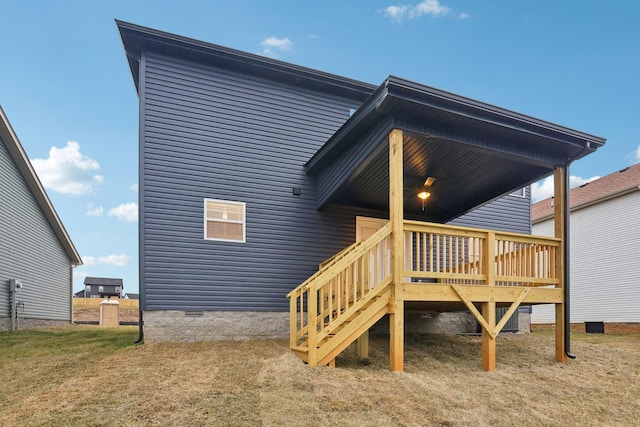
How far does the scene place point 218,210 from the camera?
8492mm

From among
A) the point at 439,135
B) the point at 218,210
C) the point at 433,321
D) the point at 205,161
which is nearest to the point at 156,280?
the point at 218,210

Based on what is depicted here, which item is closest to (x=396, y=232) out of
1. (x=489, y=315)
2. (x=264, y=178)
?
(x=489, y=315)

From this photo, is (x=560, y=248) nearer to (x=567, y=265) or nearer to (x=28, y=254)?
(x=567, y=265)

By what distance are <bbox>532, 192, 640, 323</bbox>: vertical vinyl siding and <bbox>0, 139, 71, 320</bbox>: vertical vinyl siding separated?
19.8m

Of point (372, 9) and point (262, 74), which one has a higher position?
point (372, 9)

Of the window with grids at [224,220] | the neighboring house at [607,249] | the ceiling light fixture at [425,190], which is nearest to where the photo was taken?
the ceiling light fixture at [425,190]

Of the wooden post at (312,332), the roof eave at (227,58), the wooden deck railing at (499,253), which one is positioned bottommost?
the wooden post at (312,332)

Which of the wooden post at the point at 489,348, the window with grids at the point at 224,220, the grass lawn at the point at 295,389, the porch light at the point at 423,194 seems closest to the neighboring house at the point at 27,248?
the grass lawn at the point at 295,389

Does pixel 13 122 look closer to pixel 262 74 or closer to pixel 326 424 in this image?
pixel 262 74

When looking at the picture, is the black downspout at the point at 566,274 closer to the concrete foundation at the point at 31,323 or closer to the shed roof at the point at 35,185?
the concrete foundation at the point at 31,323

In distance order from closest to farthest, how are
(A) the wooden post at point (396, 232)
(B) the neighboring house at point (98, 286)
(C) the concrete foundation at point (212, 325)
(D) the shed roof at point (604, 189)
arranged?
(A) the wooden post at point (396, 232), (C) the concrete foundation at point (212, 325), (D) the shed roof at point (604, 189), (B) the neighboring house at point (98, 286)

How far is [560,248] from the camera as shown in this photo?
726 cm

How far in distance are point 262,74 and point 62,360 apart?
22.8 feet

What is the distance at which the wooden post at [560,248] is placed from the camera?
7.00 metres
